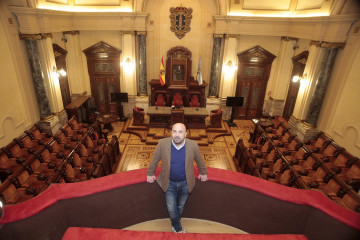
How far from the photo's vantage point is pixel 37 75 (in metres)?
7.82

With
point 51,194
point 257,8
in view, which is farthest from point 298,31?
point 51,194

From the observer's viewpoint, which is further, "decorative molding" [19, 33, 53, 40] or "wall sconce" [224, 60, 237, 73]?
"wall sconce" [224, 60, 237, 73]

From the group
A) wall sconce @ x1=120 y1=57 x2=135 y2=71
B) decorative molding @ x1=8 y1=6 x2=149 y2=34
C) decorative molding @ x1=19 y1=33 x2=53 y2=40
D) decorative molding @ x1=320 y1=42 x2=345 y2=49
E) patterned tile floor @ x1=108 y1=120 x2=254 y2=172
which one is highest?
decorative molding @ x1=8 y1=6 x2=149 y2=34

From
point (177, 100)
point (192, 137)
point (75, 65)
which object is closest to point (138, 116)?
point (177, 100)

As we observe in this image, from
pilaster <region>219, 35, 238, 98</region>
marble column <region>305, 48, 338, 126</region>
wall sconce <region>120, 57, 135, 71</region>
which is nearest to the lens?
marble column <region>305, 48, 338, 126</region>

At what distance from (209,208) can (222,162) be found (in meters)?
5.28

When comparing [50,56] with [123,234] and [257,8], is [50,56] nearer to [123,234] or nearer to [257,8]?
[123,234]

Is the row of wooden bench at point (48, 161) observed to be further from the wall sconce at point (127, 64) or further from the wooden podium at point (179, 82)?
the wooden podium at point (179, 82)

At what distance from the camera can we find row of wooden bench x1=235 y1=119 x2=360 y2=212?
5344mm

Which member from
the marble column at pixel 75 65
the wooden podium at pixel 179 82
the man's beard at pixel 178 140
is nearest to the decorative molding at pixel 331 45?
the wooden podium at pixel 179 82

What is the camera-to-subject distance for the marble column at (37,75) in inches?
292

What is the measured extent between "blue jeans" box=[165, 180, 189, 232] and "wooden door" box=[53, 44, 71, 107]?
871cm

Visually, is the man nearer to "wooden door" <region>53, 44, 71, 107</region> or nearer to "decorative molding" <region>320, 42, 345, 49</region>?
"decorative molding" <region>320, 42, 345, 49</region>

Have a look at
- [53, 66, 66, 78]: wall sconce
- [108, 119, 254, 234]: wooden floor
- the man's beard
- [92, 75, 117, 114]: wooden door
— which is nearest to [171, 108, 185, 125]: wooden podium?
[108, 119, 254, 234]: wooden floor
